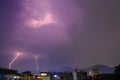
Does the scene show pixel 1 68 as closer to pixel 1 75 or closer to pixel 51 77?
pixel 1 75

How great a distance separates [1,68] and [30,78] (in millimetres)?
19701

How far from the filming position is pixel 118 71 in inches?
1839

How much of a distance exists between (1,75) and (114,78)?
37276 mm

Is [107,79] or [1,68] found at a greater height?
[1,68]

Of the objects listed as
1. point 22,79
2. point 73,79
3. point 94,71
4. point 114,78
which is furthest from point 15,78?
point 114,78

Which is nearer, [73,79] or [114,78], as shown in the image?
[114,78]

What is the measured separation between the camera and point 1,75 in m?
68.6

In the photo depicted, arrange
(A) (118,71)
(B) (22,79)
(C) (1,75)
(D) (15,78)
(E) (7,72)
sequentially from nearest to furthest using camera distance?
(A) (118,71) < (C) (1,75) < (E) (7,72) < (D) (15,78) < (B) (22,79)

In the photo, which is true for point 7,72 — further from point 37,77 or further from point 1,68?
point 37,77

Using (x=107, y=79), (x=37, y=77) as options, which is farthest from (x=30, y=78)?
(x=107, y=79)

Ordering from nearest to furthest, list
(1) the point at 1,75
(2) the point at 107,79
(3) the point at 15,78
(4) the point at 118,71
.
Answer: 1. (4) the point at 118,71
2. (2) the point at 107,79
3. (1) the point at 1,75
4. (3) the point at 15,78

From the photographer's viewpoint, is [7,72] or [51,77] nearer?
[7,72]

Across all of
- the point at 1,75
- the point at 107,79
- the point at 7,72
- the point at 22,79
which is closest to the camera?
the point at 107,79

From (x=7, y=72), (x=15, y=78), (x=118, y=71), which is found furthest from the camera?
(x=15, y=78)
